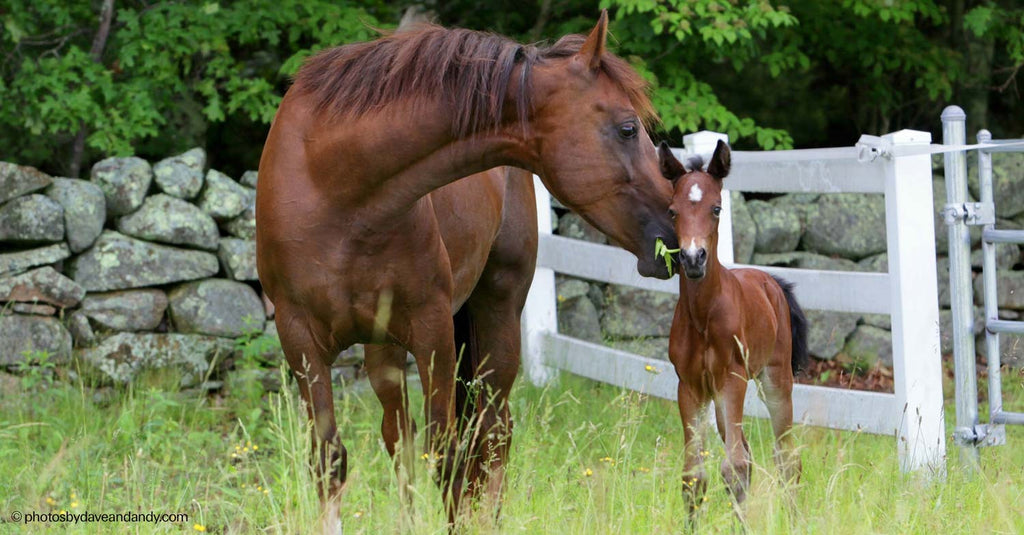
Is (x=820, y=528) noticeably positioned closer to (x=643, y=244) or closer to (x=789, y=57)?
(x=643, y=244)

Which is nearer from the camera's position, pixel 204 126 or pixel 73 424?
pixel 73 424

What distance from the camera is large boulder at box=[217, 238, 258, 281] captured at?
248 inches

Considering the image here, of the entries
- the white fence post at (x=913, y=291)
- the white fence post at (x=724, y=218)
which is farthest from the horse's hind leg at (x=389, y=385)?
the white fence post at (x=913, y=291)

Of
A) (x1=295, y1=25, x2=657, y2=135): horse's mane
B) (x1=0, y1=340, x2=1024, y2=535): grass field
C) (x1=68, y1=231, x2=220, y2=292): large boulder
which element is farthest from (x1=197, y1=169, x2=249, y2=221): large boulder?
(x1=295, y1=25, x2=657, y2=135): horse's mane

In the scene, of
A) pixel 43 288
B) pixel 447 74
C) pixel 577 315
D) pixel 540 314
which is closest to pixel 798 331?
pixel 447 74

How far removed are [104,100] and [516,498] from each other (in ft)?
14.5

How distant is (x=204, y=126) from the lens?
7441 mm

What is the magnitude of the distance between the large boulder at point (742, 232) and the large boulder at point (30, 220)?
390 cm

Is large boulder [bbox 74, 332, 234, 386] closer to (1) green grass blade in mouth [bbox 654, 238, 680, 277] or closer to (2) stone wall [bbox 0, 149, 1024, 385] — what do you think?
(2) stone wall [bbox 0, 149, 1024, 385]

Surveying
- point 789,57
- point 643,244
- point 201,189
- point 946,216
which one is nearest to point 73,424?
point 201,189

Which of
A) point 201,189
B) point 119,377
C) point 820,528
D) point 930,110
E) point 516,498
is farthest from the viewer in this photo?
point 930,110

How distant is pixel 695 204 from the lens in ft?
11.0

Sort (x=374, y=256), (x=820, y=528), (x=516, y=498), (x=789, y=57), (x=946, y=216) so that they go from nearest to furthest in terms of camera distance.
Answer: (x=820, y=528)
(x=374, y=256)
(x=516, y=498)
(x=946, y=216)
(x=789, y=57)

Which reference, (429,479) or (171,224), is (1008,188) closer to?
(171,224)
